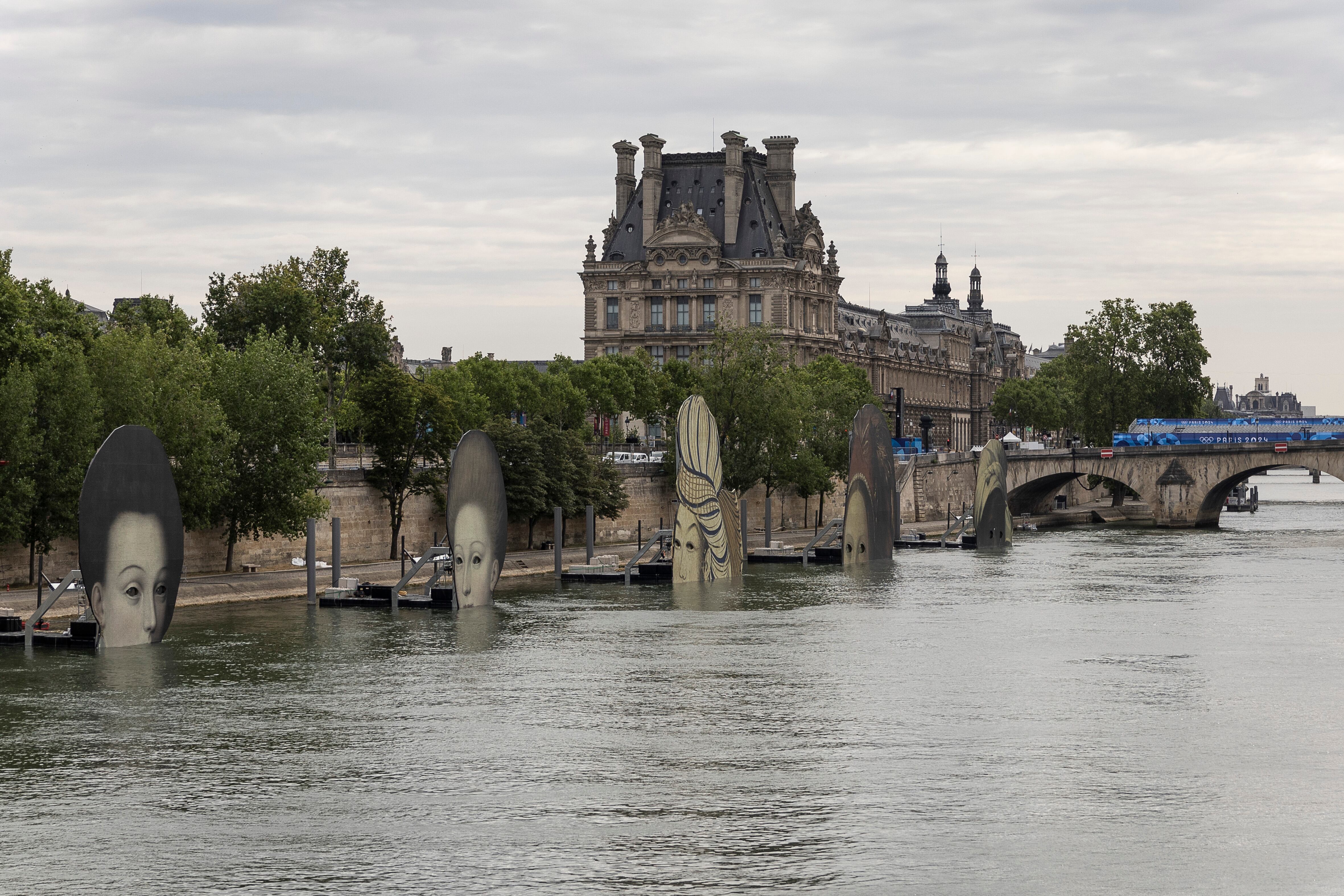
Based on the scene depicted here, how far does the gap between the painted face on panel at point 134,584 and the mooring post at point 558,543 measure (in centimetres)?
2716

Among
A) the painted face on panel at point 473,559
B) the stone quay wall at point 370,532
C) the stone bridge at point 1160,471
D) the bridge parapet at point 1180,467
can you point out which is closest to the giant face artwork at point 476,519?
the painted face on panel at point 473,559

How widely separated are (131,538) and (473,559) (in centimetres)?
1558

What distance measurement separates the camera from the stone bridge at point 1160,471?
128375 millimetres

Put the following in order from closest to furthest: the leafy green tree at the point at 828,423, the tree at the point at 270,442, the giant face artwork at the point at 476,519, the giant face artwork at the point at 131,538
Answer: the giant face artwork at the point at 131,538 → the giant face artwork at the point at 476,519 → the tree at the point at 270,442 → the leafy green tree at the point at 828,423

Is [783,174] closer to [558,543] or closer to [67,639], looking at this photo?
[558,543]

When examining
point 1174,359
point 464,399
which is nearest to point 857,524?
point 464,399

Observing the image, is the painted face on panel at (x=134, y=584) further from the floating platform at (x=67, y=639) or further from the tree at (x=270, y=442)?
the tree at (x=270, y=442)

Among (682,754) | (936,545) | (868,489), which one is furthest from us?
(936,545)

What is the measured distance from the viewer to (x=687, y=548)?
71812mm

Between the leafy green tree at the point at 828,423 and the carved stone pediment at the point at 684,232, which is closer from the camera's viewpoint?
the leafy green tree at the point at 828,423

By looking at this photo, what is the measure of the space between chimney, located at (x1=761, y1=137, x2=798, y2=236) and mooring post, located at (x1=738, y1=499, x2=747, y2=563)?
8210cm

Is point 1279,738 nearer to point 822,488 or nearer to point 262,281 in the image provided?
point 262,281

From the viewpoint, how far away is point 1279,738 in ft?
122

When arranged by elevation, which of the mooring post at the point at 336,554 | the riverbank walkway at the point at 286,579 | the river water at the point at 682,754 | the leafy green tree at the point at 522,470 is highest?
the leafy green tree at the point at 522,470
